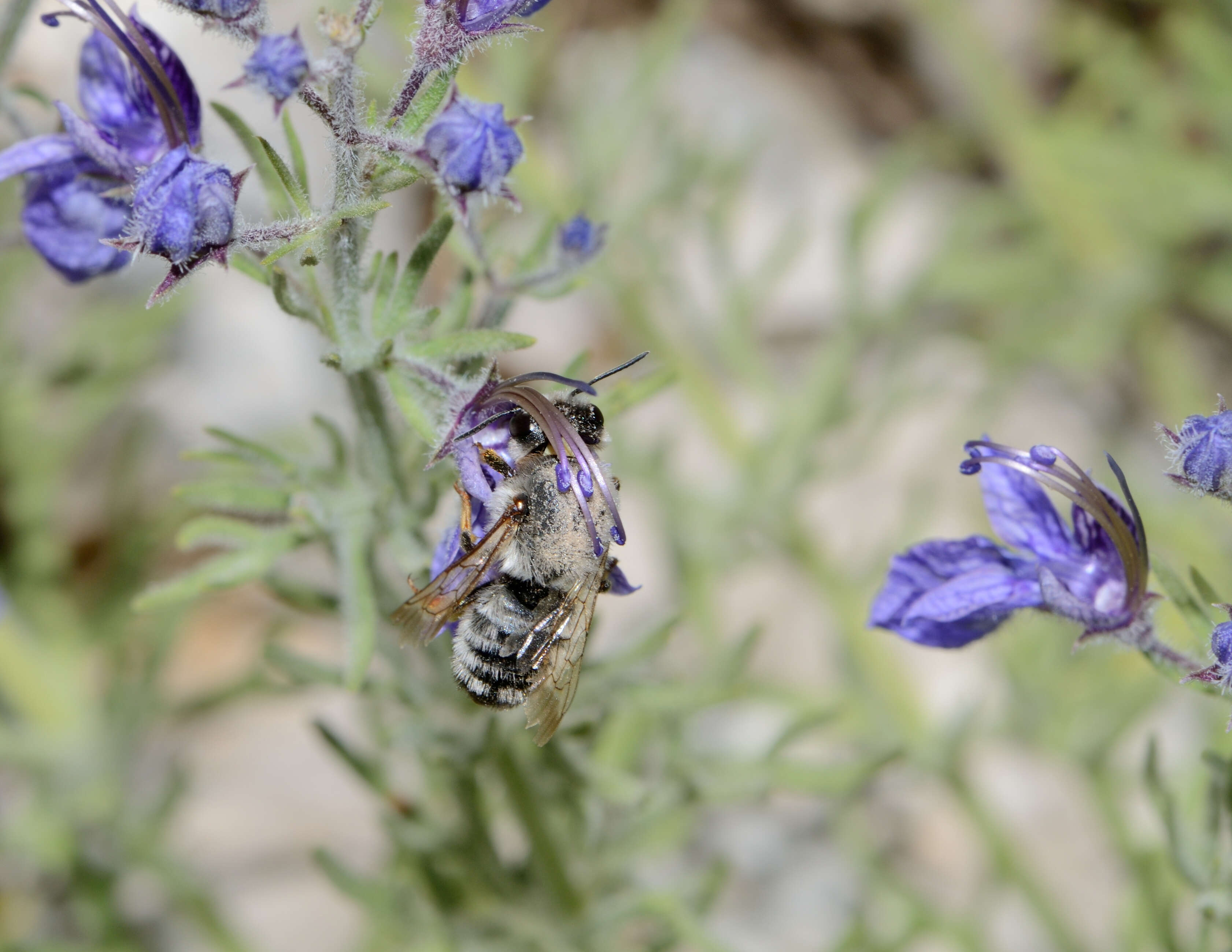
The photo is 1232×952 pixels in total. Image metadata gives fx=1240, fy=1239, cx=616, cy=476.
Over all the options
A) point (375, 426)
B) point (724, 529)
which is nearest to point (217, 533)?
point (375, 426)

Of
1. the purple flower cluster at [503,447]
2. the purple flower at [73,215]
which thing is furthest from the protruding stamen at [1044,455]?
the purple flower at [73,215]

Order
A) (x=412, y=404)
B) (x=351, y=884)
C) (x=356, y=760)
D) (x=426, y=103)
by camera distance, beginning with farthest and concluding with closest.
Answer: (x=351, y=884) < (x=356, y=760) < (x=412, y=404) < (x=426, y=103)

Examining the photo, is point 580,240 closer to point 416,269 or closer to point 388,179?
point 416,269

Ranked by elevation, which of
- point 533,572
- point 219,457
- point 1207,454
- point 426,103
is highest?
point 426,103

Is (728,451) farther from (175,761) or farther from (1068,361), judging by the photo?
(175,761)

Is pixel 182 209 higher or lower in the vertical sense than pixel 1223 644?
higher

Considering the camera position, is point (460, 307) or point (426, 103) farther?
point (460, 307)

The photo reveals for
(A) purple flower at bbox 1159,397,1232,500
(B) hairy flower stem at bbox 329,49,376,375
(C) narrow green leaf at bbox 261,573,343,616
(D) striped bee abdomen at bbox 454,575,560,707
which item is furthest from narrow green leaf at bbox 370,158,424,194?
(A) purple flower at bbox 1159,397,1232,500

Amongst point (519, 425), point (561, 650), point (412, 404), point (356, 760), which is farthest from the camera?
point (356, 760)
